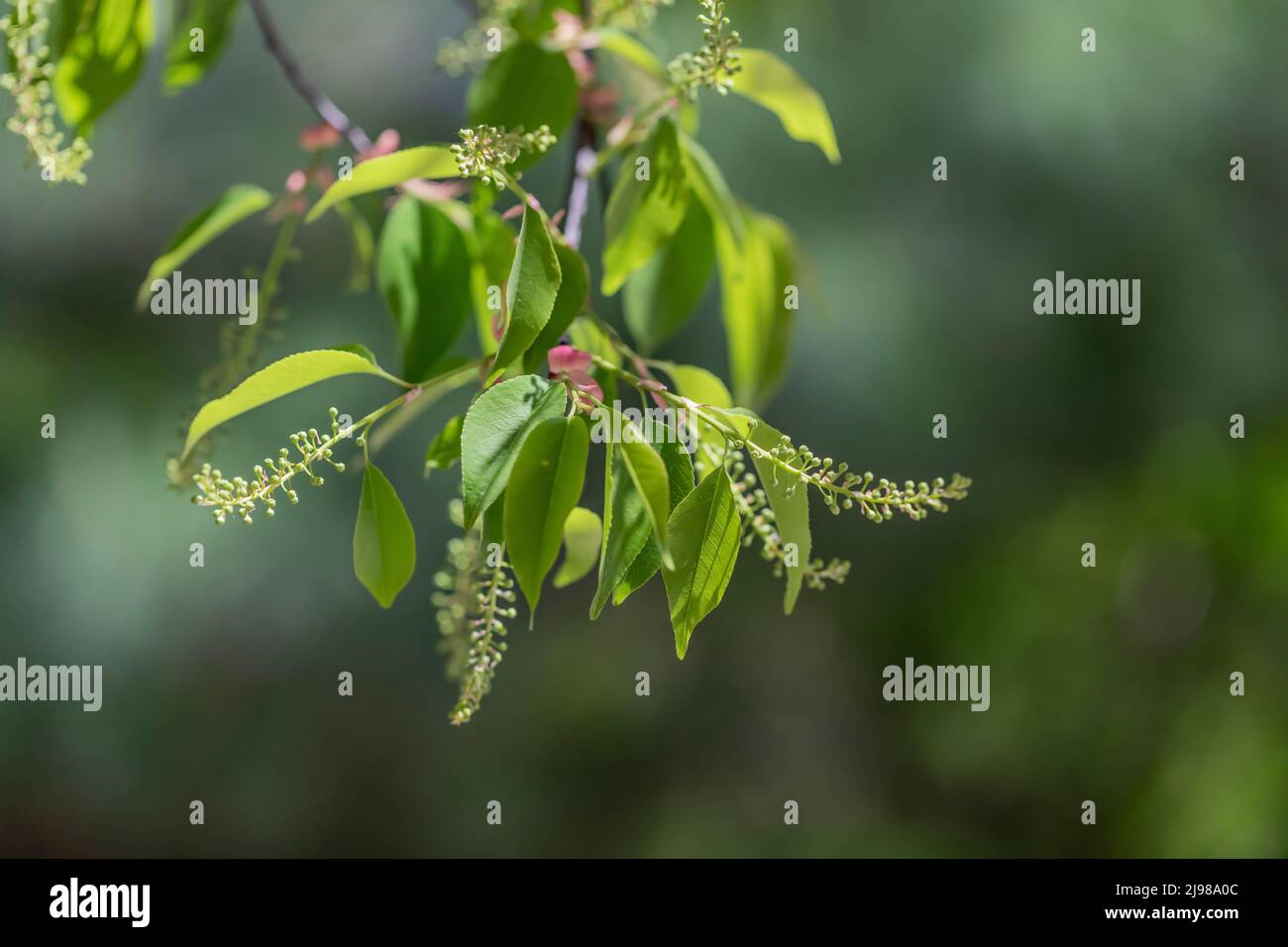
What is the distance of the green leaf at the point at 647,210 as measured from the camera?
554 mm

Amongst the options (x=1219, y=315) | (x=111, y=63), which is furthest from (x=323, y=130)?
(x=1219, y=315)

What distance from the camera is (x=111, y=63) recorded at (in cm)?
65

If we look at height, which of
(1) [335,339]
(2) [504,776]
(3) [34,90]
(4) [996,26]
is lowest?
(2) [504,776]

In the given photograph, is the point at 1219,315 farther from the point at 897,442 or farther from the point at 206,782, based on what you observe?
the point at 206,782

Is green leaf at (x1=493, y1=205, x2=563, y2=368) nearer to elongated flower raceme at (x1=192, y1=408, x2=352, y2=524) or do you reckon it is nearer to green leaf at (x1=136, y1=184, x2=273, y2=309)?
elongated flower raceme at (x1=192, y1=408, x2=352, y2=524)

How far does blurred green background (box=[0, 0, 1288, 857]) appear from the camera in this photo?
2.29 m

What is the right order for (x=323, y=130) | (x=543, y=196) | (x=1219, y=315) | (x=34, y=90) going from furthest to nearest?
(x=1219, y=315)
(x=543, y=196)
(x=323, y=130)
(x=34, y=90)

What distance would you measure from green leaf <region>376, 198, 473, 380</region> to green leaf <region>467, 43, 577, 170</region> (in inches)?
3.1

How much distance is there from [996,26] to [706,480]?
2168 millimetres

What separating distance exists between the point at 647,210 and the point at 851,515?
196 cm

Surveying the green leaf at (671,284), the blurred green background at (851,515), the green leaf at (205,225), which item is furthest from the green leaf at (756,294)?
the blurred green background at (851,515)

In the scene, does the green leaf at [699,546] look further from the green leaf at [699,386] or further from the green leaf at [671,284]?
the green leaf at [671,284]

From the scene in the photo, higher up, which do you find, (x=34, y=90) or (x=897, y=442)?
(x=897, y=442)

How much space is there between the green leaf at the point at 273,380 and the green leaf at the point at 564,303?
0.19ft
